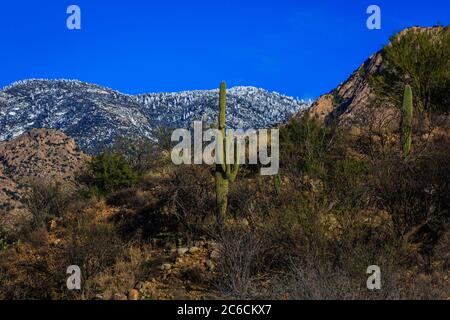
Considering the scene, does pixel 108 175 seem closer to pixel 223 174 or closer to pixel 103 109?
pixel 223 174

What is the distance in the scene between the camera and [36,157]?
156 feet

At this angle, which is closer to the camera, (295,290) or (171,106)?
(295,290)

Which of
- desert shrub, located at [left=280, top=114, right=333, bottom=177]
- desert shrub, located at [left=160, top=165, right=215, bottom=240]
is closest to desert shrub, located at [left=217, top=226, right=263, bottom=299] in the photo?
desert shrub, located at [left=160, top=165, right=215, bottom=240]

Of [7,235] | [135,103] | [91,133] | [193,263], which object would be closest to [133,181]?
[7,235]

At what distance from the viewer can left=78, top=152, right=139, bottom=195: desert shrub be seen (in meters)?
21.9

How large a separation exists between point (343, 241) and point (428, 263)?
5.12ft

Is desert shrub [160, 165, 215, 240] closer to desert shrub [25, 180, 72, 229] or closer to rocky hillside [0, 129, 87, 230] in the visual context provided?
desert shrub [25, 180, 72, 229]

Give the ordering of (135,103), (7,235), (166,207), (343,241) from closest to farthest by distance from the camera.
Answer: (343,241), (166,207), (7,235), (135,103)

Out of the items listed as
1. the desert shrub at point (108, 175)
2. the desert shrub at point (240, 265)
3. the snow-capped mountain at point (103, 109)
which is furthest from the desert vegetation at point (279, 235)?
the snow-capped mountain at point (103, 109)

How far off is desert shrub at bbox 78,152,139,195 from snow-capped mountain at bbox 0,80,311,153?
3417 cm

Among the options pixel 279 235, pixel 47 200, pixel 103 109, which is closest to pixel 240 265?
pixel 279 235

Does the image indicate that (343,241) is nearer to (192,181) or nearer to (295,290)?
(295,290)

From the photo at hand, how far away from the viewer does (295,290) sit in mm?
6637
